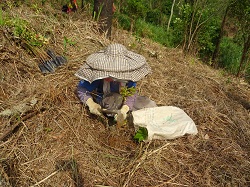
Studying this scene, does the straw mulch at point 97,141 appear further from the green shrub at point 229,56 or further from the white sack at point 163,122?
the green shrub at point 229,56

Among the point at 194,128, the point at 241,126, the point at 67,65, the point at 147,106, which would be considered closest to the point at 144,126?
the point at 147,106

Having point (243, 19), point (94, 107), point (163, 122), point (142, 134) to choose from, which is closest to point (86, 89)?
point (94, 107)

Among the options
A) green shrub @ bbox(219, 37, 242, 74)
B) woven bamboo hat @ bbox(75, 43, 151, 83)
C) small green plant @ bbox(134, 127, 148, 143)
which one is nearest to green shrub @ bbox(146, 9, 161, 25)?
green shrub @ bbox(219, 37, 242, 74)

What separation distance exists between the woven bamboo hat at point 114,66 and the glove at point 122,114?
0.34 m

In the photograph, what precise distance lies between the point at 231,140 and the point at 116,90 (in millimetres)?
1281

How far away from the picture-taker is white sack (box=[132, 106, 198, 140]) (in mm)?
2201

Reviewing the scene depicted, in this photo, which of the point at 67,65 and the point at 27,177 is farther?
the point at 67,65

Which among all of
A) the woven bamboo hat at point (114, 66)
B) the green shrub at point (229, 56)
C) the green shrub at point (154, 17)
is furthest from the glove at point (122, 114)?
the green shrub at point (154, 17)

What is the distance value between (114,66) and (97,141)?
0.77 metres

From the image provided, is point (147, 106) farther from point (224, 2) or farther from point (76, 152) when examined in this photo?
point (224, 2)

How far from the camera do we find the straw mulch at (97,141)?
189 cm

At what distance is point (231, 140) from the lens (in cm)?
238

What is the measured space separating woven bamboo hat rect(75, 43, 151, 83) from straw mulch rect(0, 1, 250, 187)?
606mm

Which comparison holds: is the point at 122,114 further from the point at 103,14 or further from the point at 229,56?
the point at 229,56
